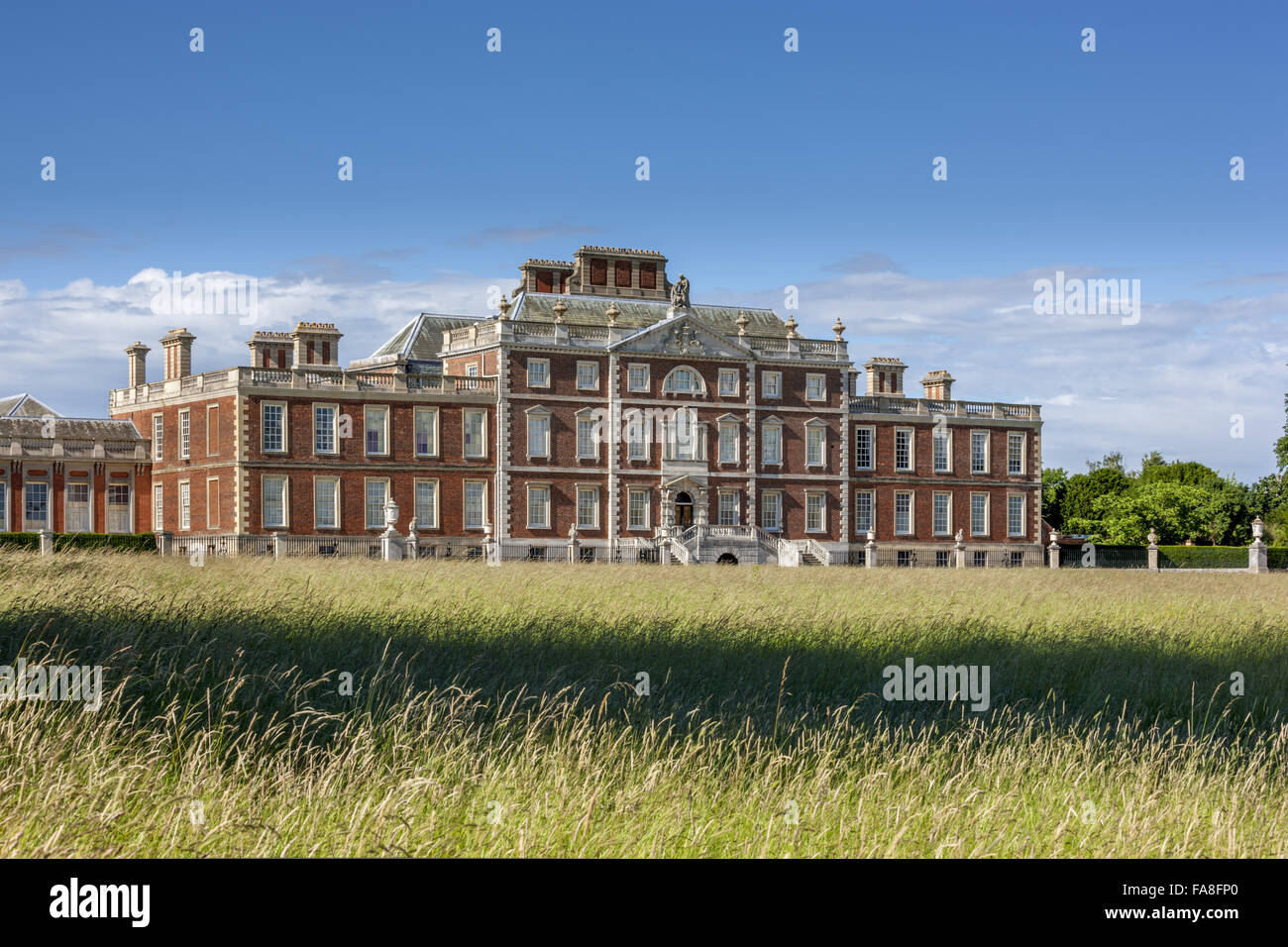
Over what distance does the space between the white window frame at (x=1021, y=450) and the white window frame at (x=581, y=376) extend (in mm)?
20209

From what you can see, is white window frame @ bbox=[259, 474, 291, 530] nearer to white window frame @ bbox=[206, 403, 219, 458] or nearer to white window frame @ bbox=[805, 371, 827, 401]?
white window frame @ bbox=[206, 403, 219, 458]

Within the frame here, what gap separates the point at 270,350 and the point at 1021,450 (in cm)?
3316

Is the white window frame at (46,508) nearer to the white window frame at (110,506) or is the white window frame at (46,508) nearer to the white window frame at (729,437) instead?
the white window frame at (110,506)

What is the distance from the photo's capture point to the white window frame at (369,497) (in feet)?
166

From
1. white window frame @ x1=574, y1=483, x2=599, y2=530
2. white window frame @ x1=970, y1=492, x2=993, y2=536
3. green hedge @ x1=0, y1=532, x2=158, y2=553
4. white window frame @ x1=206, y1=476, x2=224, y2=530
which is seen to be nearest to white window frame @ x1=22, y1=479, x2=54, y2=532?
white window frame @ x1=206, y1=476, x2=224, y2=530

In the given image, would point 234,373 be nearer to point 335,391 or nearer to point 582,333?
point 335,391

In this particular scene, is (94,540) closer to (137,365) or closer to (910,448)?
(137,365)

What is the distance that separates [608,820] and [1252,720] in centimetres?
681

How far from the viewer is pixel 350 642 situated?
1227 cm

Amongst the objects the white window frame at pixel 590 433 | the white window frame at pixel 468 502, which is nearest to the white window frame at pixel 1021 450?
the white window frame at pixel 590 433

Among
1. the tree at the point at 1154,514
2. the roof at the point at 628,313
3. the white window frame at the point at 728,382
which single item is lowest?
the tree at the point at 1154,514

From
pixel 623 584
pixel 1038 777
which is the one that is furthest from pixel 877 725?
pixel 623 584

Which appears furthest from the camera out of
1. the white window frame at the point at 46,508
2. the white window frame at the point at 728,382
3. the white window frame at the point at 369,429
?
the white window frame at the point at 728,382

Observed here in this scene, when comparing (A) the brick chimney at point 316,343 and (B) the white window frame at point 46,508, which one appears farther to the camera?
(A) the brick chimney at point 316,343
